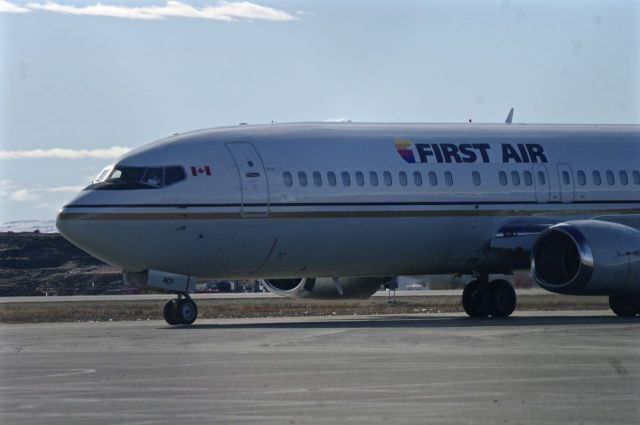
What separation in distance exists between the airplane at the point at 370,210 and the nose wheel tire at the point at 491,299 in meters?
0.04

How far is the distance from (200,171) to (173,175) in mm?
601

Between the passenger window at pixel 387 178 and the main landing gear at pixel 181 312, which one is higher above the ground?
the passenger window at pixel 387 178

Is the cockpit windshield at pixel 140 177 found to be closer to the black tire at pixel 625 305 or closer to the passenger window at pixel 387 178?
the passenger window at pixel 387 178

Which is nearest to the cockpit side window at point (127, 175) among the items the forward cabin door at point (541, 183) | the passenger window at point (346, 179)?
the passenger window at point (346, 179)

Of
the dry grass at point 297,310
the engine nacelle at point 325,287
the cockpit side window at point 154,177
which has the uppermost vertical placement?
the cockpit side window at point 154,177

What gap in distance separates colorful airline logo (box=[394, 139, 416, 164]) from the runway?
6.44 m

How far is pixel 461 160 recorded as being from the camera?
34062mm

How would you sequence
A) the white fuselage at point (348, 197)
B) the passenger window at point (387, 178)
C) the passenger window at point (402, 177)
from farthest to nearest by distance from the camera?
the passenger window at point (402, 177) < the passenger window at point (387, 178) < the white fuselage at point (348, 197)

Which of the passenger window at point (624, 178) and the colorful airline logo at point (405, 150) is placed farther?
the passenger window at point (624, 178)

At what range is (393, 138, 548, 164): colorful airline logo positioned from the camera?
111ft

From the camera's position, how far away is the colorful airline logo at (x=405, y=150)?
33.5m

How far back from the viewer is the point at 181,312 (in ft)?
100

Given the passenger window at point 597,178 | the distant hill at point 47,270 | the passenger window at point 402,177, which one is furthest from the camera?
the distant hill at point 47,270

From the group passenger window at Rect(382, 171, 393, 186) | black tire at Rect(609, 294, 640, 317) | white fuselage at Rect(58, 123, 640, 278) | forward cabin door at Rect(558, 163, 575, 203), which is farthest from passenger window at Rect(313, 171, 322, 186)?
black tire at Rect(609, 294, 640, 317)
